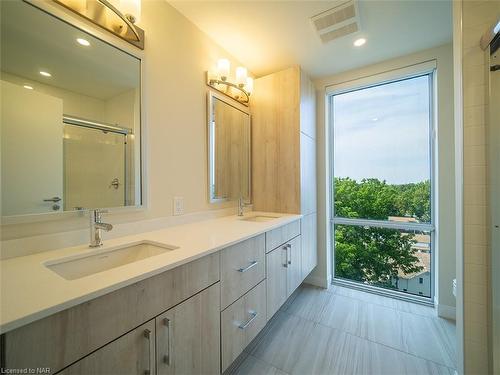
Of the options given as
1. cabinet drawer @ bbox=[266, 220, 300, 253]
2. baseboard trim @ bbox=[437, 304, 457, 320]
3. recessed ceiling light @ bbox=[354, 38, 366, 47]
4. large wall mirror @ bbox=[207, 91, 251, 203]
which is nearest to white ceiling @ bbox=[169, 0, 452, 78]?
recessed ceiling light @ bbox=[354, 38, 366, 47]

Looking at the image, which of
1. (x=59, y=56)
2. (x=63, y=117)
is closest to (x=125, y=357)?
(x=63, y=117)

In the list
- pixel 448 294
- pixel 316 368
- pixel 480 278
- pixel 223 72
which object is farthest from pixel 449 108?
pixel 316 368

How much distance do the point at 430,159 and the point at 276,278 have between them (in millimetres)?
1965

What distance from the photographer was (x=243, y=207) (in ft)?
7.08

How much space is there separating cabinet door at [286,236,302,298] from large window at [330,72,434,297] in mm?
864

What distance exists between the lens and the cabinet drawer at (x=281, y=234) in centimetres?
147

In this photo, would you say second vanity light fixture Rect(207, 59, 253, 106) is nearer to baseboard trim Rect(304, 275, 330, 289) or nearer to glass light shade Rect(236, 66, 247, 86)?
glass light shade Rect(236, 66, 247, 86)

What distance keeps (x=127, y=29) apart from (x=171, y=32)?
14.9 inches

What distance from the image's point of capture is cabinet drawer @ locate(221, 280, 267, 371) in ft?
3.50

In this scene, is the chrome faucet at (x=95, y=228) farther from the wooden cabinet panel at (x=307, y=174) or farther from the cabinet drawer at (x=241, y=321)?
the wooden cabinet panel at (x=307, y=174)

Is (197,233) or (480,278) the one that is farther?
(197,233)

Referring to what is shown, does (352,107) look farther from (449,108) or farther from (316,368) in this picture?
(316,368)

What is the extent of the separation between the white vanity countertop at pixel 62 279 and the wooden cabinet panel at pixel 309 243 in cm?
117

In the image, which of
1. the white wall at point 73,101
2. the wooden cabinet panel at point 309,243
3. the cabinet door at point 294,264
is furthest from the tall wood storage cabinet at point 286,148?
the white wall at point 73,101
